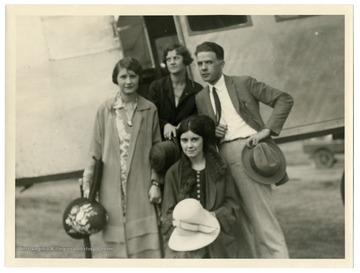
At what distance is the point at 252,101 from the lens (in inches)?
153

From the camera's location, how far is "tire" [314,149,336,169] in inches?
156

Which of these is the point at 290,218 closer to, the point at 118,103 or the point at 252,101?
the point at 252,101

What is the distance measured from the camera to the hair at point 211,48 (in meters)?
3.88

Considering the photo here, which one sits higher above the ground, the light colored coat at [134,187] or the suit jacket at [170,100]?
the suit jacket at [170,100]

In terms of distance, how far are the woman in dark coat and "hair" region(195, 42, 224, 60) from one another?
9 cm

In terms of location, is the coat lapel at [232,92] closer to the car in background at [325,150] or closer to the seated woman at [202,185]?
the seated woman at [202,185]

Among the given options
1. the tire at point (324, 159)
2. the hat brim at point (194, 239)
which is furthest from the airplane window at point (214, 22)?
the hat brim at point (194, 239)

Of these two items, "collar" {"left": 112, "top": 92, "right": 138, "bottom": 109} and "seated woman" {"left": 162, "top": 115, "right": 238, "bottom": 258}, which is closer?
"seated woman" {"left": 162, "top": 115, "right": 238, "bottom": 258}

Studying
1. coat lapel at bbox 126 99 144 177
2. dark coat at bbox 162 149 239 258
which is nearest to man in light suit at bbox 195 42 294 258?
dark coat at bbox 162 149 239 258

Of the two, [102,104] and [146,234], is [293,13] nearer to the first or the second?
[102,104]

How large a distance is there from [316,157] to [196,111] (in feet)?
2.81

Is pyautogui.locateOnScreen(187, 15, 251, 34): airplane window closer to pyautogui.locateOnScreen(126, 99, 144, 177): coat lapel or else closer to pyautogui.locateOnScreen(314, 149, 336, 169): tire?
pyautogui.locateOnScreen(126, 99, 144, 177): coat lapel

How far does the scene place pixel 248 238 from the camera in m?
3.83

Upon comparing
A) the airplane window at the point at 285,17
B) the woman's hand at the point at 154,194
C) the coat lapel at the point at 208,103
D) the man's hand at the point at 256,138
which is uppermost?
the airplane window at the point at 285,17
